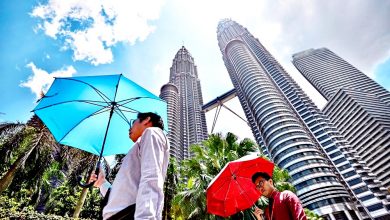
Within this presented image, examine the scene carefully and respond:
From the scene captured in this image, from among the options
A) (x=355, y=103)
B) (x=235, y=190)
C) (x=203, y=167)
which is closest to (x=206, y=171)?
(x=203, y=167)

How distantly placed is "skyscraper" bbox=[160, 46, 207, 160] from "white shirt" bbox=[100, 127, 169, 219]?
84.6m

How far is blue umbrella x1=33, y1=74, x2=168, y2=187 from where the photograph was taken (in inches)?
140

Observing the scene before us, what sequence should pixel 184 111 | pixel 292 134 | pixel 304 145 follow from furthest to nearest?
1. pixel 184 111
2. pixel 292 134
3. pixel 304 145

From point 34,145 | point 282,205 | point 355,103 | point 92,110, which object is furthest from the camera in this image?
point 355,103

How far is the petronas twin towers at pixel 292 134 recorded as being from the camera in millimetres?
64188

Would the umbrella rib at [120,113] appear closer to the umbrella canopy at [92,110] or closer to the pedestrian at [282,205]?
the umbrella canopy at [92,110]

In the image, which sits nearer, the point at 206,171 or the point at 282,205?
the point at 282,205

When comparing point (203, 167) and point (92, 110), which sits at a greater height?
point (203, 167)

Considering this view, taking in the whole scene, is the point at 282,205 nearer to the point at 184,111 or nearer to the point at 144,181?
the point at 144,181

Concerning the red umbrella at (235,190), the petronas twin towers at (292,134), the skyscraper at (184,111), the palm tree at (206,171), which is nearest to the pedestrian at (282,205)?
the red umbrella at (235,190)

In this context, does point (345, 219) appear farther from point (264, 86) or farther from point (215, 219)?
point (215, 219)

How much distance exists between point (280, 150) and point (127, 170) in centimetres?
7553

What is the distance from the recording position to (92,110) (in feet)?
12.0

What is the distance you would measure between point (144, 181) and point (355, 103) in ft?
463
